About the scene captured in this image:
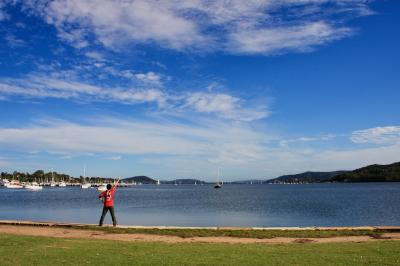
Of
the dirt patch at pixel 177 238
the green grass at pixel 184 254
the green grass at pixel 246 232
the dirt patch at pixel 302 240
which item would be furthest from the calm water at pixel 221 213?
the green grass at pixel 184 254

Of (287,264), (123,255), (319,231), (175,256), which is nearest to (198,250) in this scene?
(175,256)

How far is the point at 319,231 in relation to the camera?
2344 centimetres

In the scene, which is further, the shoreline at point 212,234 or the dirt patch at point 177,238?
the shoreline at point 212,234

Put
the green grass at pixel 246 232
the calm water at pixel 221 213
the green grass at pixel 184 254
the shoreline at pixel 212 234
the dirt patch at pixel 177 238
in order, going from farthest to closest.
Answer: the calm water at pixel 221 213
the green grass at pixel 246 232
the shoreline at pixel 212 234
the dirt patch at pixel 177 238
the green grass at pixel 184 254

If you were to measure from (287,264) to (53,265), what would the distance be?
21.9ft

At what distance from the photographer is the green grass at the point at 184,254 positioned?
13586mm

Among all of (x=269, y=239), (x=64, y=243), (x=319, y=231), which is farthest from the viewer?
(x=319, y=231)

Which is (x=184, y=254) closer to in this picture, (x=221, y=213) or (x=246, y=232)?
(x=246, y=232)

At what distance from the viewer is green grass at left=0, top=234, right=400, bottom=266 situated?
13.6 meters

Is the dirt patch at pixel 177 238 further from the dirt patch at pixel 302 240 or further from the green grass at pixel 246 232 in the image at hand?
the green grass at pixel 246 232

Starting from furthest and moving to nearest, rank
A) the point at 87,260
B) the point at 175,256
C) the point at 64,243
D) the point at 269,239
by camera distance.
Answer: the point at 269,239
the point at 64,243
the point at 175,256
the point at 87,260

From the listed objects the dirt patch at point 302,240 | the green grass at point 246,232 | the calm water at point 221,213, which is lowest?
the calm water at point 221,213

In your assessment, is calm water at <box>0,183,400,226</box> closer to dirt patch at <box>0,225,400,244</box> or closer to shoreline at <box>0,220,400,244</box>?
shoreline at <box>0,220,400,244</box>

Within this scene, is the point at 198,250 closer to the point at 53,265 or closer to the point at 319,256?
the point at 319,256
